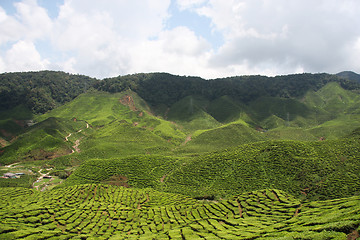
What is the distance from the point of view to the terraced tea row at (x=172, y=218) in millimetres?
25812

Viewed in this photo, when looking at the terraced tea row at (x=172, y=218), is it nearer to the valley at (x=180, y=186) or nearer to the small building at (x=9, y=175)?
the valley at (x=180, y=186)

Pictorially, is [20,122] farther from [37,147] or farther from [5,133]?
[37,147]

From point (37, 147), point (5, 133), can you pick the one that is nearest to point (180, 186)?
point (37, 147)

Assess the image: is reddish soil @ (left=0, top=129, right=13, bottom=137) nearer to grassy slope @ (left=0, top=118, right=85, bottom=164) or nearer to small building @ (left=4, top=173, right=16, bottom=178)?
grassy slope @ (left=0, top=118, right=85, bottom=164)

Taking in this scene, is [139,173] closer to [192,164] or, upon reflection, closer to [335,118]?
[192,164]

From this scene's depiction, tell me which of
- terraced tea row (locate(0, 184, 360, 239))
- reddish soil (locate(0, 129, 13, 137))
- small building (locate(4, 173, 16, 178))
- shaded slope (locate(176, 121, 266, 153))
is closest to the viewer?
terraced tea row (locate(0, 184, 360, 239))

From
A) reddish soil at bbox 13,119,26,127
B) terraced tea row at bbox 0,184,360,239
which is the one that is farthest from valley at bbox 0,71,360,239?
reddish soil at bbox 13,119,26,127

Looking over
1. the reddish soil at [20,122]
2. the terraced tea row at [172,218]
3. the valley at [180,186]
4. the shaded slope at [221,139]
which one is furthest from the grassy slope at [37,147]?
the shaded slope at [221,139]

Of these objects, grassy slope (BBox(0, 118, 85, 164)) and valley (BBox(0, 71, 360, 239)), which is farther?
grassy slope (BBox(0, 118, 85, 164))

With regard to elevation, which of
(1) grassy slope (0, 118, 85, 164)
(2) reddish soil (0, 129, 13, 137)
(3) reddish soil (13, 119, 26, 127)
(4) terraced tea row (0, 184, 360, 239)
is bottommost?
(4) terraced tea row (0, 184, 360, 239)

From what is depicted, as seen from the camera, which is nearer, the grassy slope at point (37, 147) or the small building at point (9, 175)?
the small building at point (9, 175)

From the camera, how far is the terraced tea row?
25.8m

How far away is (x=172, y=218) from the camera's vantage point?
39.5 m

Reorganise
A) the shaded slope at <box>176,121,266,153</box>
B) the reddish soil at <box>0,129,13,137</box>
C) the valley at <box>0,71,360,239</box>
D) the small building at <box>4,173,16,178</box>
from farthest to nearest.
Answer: the reddish soil at <box>0,129,13,137</box> < the shaded slope at <box>176,121,266,153</box> < the small building at <box>4,173,16,178</box> < the valley at <box>0,71,360,239</box>
